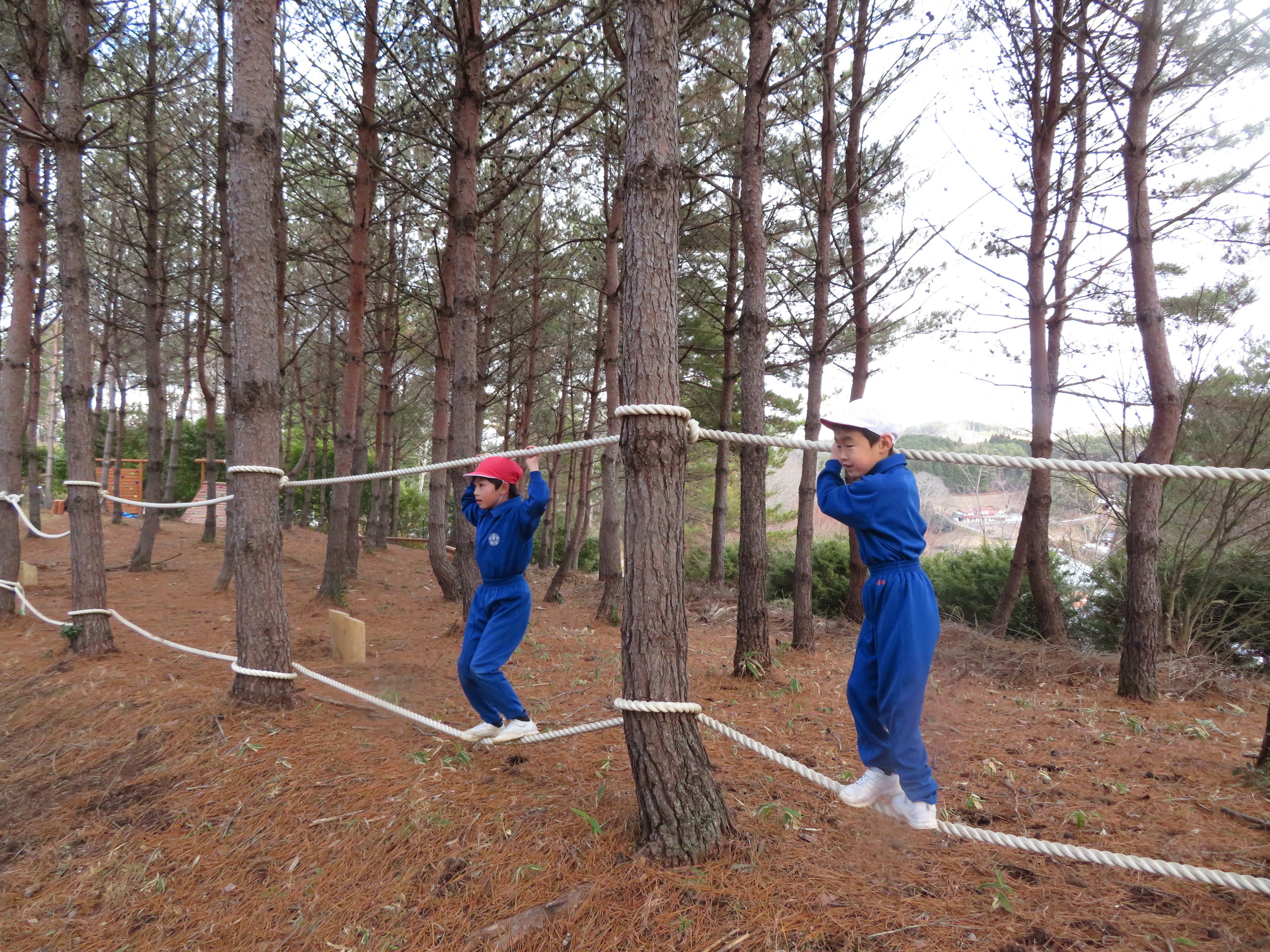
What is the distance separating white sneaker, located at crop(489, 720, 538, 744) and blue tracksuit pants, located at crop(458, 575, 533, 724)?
0.04 m

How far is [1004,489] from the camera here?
39.1 ft

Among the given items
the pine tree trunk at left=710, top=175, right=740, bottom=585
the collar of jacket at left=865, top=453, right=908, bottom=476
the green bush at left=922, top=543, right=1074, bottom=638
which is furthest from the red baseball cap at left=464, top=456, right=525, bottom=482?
the green bush at left=922, top=543, right=1074, bottom=638

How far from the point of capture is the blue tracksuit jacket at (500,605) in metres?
3.46

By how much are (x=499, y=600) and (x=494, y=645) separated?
23 cm

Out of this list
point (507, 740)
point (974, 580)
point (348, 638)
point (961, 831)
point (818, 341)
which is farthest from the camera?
point (974, 580)

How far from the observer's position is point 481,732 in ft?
11.5

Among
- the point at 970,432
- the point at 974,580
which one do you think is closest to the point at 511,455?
the point at 970,432

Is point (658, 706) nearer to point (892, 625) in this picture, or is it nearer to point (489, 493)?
point (892, 625)

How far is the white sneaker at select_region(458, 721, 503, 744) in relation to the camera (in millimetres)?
3467

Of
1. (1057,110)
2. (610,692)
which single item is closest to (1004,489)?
(1057,110)

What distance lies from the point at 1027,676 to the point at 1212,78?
16.1ft

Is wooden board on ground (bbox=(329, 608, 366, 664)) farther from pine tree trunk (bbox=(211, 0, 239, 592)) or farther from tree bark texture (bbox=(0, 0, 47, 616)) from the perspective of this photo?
tree bark texture (bbox=(0, 0, 47, 616))

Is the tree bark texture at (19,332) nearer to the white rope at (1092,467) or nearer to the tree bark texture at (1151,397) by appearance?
the white rope at (1092,467)

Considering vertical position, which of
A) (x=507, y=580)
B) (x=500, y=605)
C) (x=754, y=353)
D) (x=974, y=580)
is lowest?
(x=974, y=580)
